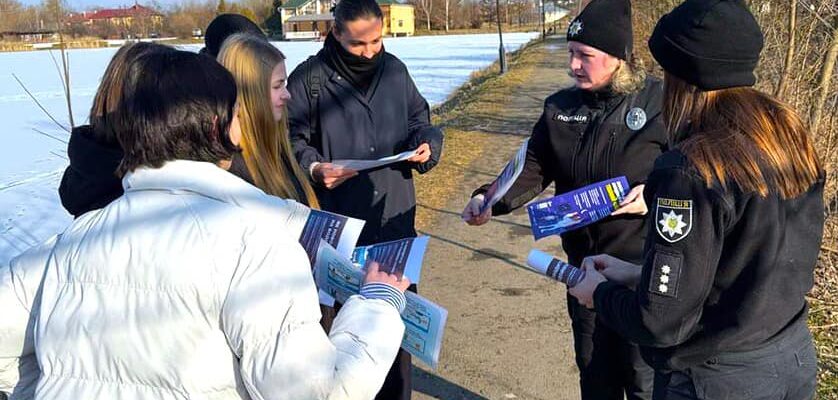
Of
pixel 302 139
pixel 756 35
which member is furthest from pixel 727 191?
pixel 302 139

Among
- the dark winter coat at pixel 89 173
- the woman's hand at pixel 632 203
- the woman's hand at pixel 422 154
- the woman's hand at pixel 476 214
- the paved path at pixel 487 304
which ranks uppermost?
the dark winter coat at pixel 89 173

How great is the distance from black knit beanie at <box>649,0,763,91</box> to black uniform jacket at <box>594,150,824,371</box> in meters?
0.21

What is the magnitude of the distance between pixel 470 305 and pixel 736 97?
3.62 meters

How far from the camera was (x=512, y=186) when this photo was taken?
10.5 ft

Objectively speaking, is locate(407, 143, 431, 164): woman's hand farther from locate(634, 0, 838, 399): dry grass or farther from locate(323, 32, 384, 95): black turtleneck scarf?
locate(634, 0, 838, 399): dry grass

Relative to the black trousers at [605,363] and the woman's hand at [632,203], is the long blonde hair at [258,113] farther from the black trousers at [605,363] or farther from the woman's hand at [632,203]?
the black trousers at [605,363]

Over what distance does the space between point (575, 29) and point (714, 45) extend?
47.0 inches

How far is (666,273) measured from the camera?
5.68 feet

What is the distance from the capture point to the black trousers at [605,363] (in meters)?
2.89

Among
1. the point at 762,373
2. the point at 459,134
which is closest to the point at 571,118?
the point at 762,373

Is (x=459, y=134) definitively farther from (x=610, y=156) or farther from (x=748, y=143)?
(x=748, y=143)

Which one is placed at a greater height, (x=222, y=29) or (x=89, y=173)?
(x=222, y=29)

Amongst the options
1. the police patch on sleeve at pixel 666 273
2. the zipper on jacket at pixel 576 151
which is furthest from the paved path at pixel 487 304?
the police patch on sleeve at pixel 666 273

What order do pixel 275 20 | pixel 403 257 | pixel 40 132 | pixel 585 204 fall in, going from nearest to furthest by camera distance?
pixel 403 257 → pixel 585 204 → pixel 40 132 → pixel 275 20
